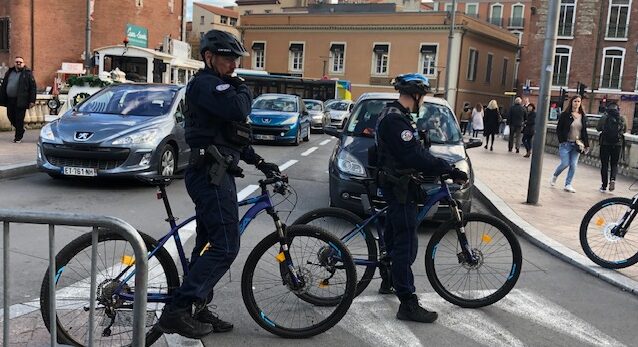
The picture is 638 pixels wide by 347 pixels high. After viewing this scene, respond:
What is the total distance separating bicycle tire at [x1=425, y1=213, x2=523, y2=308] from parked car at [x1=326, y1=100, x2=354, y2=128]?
21495 millimetres

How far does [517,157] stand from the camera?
17516 millimetres

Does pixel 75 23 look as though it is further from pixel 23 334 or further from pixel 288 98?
pixel 23 334

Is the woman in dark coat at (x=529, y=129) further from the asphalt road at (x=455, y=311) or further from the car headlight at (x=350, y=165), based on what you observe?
the car headlight at (x=350, y=165)

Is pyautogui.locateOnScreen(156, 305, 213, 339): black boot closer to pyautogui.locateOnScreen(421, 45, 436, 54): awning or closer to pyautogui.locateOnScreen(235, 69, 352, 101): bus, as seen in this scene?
pyautogui.locateOnScreen(235, 69, 352, 101): bus

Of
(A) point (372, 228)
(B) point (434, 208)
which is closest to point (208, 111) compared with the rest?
(A) point (372, 228)

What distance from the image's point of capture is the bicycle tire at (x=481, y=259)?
454 centimetres

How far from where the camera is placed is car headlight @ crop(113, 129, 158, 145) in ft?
26.6

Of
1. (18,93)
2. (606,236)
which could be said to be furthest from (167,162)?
(606,236)

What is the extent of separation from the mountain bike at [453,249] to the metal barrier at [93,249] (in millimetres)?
1811

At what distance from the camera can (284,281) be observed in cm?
392

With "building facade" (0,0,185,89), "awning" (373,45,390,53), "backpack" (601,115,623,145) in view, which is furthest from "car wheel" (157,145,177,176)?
"awning" (373,45,390,53)

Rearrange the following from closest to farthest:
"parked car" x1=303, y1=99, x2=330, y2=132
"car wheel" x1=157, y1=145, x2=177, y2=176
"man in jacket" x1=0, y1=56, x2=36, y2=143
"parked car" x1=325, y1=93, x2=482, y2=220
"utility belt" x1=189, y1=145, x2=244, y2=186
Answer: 1. "utility belt" x1=189, y1=145, x2=244, y2=186
2. "parked car" x1=325, y1=93, x2=482, y2=220
3. "car wheel" x1=157, y1=145, x2=177, y2=176
4. "man in jacket" x1=0, y1=56, x2=36, y2=143
5. "parked car" x1=303, y1=99, x2=330, y2=132

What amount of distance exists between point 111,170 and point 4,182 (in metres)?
1.85

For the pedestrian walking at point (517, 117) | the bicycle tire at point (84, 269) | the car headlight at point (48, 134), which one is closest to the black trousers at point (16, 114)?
the car headlight at point (48, 134)
